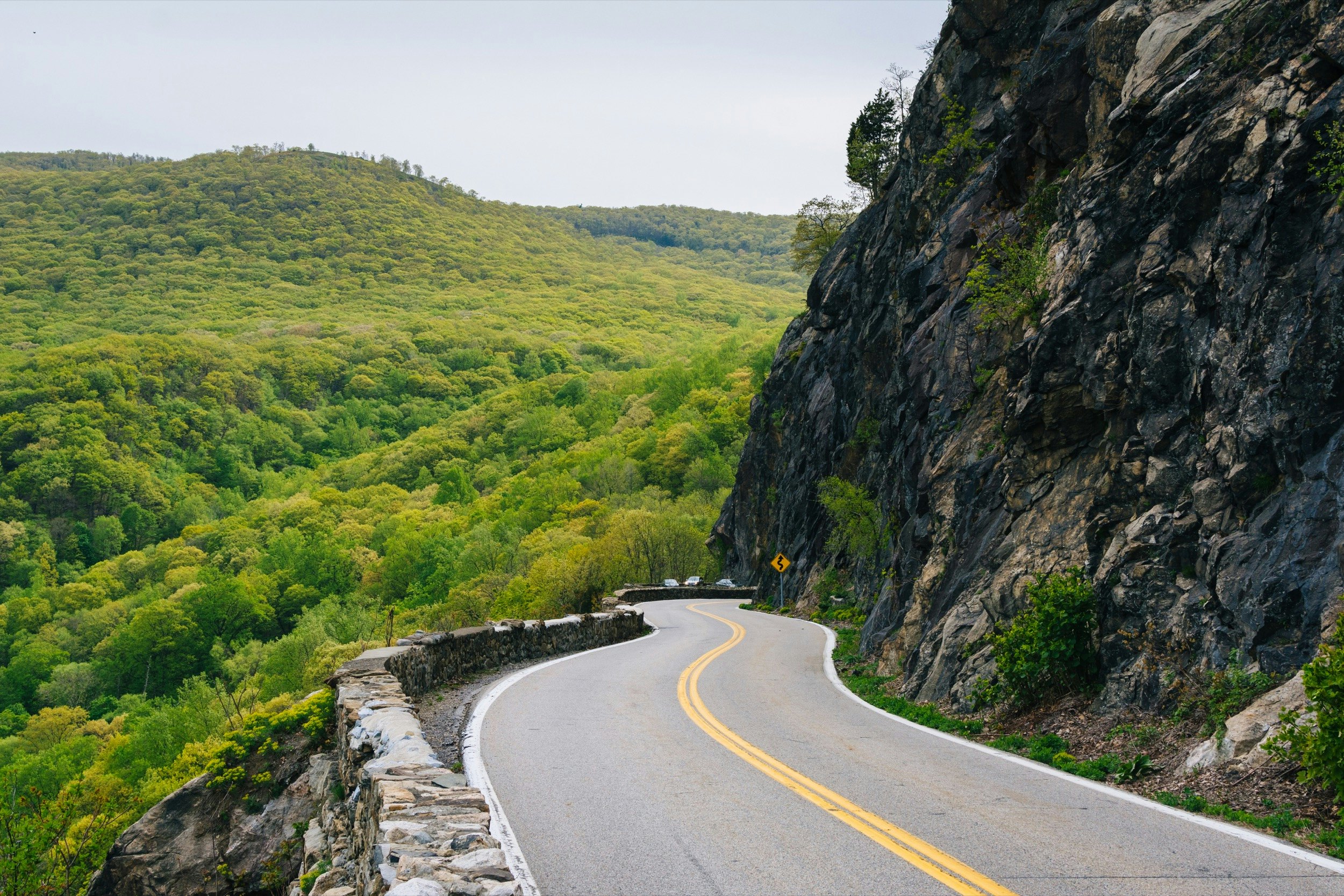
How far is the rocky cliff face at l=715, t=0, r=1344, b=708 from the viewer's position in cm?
768

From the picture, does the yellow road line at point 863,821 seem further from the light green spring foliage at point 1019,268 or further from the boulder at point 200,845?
the light green spring foliage at point 1019,268

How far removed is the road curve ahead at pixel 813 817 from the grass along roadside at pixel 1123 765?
1.07 ft

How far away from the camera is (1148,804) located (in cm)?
630

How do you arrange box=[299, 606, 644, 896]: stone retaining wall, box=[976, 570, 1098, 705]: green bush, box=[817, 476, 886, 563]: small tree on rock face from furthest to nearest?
box=[817, 476, 886, 563]: small tree on rock face → box=[976, 570, 1098, 705]: green bush → box=[299, 606, 644, 896]: stone retaining wall

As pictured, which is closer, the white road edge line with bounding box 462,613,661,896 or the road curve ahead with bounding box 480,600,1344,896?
the road curve ahead with bounding box 480,600,1344,896

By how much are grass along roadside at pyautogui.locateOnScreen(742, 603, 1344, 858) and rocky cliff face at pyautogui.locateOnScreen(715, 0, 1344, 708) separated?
0.56 m

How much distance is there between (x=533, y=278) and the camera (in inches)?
7840

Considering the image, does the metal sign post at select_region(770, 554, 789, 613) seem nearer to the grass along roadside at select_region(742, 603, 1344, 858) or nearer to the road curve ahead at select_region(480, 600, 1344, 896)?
the grass along roadside at select_region(742, 603, 1344, 858)

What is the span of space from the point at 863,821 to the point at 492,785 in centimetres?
308

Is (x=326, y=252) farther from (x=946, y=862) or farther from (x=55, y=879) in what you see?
(x=946, y=862)

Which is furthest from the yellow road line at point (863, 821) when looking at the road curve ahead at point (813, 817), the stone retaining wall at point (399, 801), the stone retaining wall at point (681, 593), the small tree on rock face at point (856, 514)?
the stone retaining wall at point (681, 593)

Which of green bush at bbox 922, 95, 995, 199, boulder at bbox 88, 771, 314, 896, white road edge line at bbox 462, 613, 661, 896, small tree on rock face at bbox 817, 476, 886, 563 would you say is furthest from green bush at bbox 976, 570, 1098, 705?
small tree on rock face at bbox 817, 476, 886, 563

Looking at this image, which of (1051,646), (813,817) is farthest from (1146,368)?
(813,817)

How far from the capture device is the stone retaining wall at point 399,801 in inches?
158
